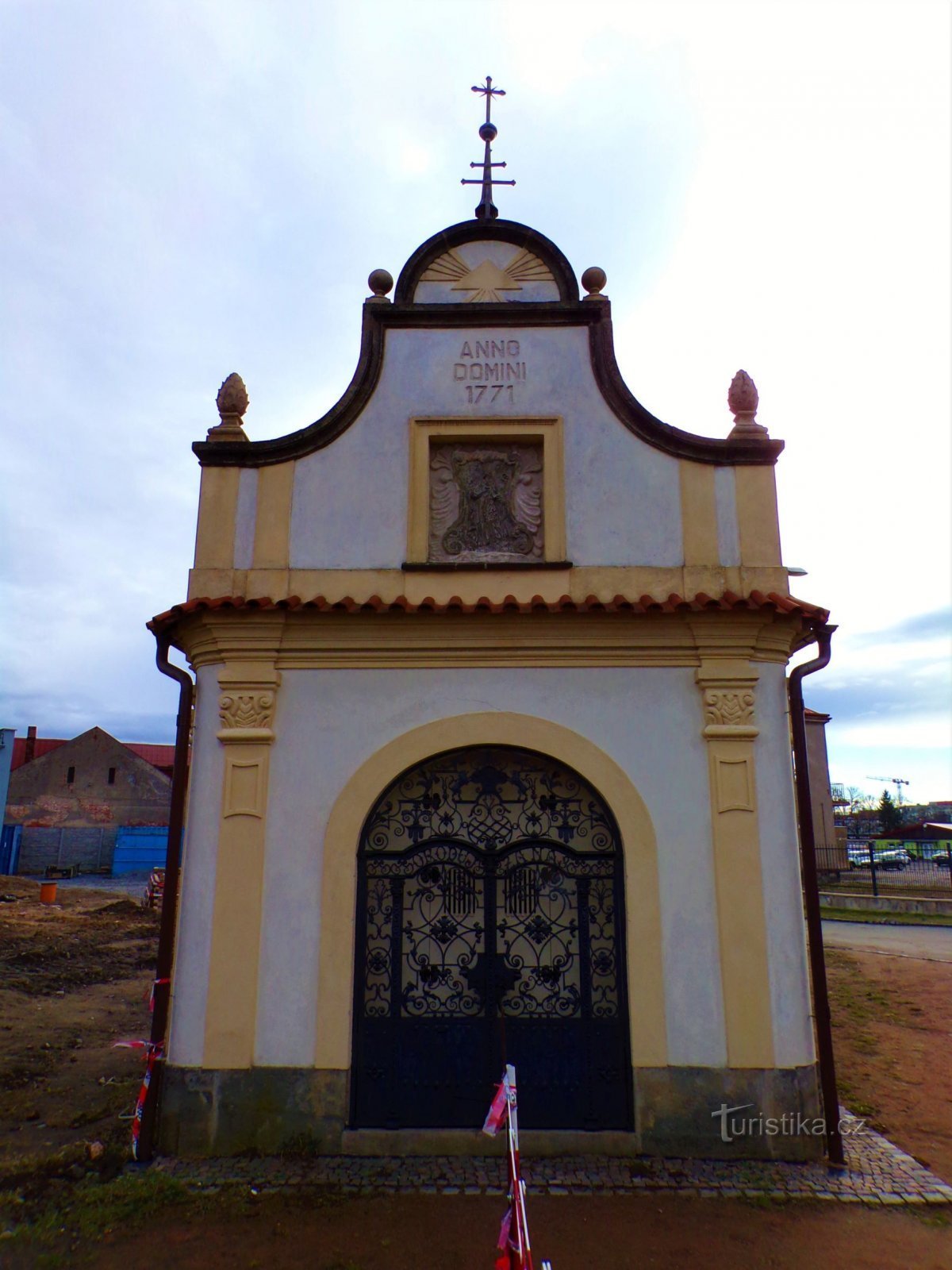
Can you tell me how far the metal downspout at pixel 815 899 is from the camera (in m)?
5.88

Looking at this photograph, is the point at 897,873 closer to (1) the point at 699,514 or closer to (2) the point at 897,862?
(2) the point at 897,862

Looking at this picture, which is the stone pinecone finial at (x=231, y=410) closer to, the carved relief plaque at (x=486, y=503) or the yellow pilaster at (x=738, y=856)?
the carved relief plaque at (x=486, y=503)

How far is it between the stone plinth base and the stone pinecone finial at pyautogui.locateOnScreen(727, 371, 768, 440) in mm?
5162

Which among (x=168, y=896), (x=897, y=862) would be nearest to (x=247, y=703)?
(x=168, y=896)

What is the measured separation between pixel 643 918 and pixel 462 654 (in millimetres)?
2472

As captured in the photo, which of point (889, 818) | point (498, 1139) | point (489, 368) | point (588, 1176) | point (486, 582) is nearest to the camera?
point (588, 1176)

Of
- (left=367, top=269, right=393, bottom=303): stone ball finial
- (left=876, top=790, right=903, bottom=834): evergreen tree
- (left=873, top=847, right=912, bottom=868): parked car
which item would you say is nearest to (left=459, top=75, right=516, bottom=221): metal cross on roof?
(left=367, top=269, right=393, bottom=303): stone ball finial

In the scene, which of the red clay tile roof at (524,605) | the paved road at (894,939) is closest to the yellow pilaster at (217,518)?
the red clay tile roof at (524,605)

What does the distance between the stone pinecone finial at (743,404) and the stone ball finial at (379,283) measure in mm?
3363

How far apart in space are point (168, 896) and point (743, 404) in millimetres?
6393

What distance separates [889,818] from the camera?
60219 millimetres

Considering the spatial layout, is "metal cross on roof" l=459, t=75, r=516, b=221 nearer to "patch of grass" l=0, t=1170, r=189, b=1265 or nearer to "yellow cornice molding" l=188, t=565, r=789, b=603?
"yellow cornice molding" l=188, t=565, r=789, b=603

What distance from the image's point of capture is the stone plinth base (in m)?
5.79

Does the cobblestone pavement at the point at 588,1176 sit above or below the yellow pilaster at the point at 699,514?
below
